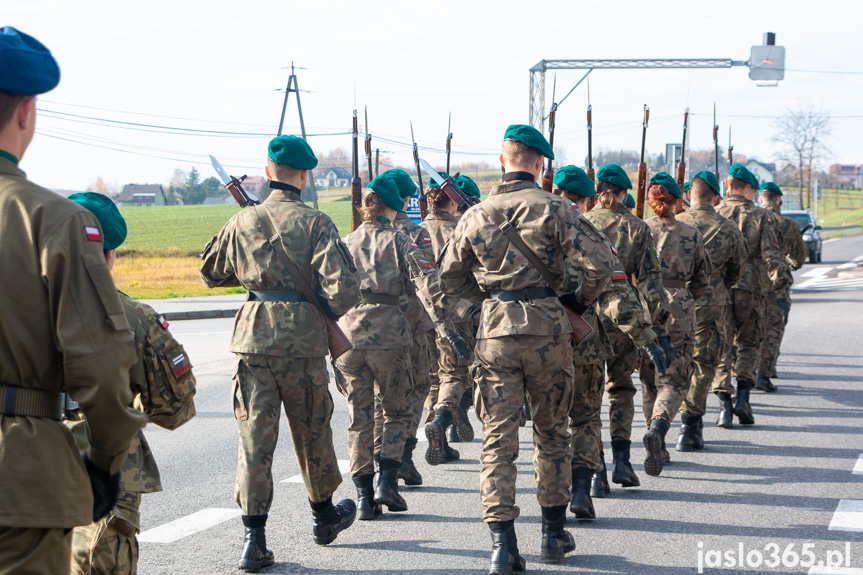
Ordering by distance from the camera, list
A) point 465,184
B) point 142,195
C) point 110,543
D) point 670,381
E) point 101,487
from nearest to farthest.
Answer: point 101,487 < point 110,543 < point 670,381 < point 465,184 < point 142,195

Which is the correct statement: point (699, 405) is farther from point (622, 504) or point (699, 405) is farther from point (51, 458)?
point (51, 458)

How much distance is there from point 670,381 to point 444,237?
83.6 inches

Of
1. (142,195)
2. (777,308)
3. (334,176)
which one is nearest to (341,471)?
(777,308)

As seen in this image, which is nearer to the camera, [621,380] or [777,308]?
[621,380]

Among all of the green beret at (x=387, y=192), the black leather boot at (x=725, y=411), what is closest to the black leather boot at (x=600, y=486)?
the green beret at (x=387, y=192)

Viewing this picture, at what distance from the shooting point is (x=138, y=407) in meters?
3.38

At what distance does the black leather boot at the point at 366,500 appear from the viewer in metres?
5.89

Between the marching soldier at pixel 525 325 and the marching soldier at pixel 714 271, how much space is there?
321 cm

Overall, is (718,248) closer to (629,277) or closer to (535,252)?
(629,277)

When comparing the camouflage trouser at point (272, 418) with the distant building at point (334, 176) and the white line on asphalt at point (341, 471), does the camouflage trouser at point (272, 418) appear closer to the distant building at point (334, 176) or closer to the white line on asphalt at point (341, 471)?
the white line on asphalt at point (341, 471)

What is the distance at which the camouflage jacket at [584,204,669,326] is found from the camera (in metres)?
6.52

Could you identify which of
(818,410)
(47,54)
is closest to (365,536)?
(47,54)

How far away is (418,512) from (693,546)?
171 centimetres

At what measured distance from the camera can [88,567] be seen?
3.18 meters
